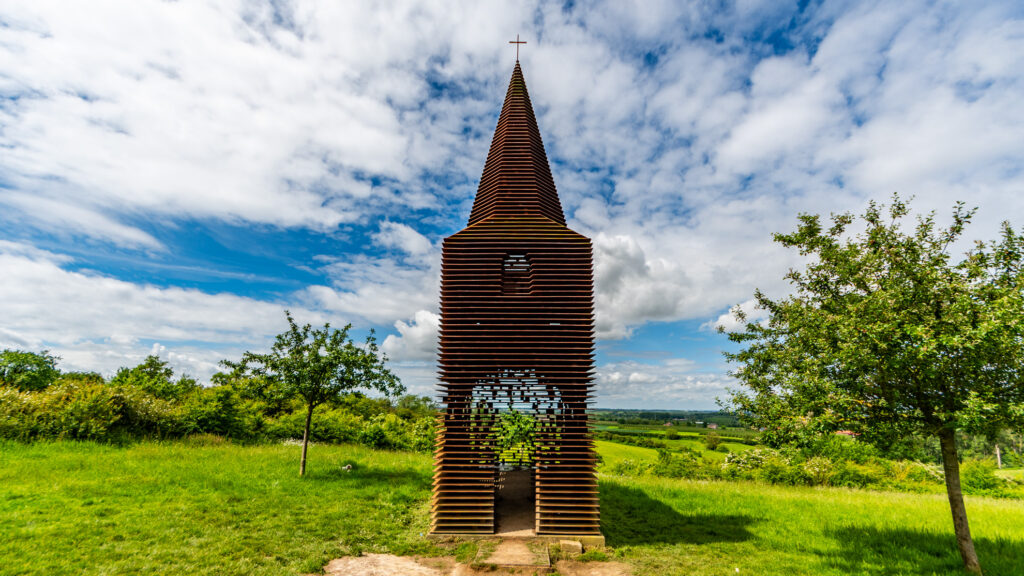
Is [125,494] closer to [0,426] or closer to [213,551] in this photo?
[213,551]

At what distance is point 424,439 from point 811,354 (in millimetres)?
17517

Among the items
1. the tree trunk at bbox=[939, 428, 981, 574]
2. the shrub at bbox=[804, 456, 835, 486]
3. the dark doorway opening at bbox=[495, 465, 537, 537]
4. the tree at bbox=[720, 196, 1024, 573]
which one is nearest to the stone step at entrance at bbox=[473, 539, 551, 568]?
the dark doorway opening at bbox=[495, 465, 537, 537]

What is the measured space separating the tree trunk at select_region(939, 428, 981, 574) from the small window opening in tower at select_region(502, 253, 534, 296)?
27.6 feet

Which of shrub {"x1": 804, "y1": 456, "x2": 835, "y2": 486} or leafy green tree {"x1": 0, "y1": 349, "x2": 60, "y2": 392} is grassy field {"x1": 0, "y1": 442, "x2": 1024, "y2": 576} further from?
leafy green tree {"x1": 0, "y1": 349, "x2": 60, "y2": 392}

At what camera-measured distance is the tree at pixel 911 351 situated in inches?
252

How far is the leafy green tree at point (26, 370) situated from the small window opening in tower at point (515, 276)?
24547 mm

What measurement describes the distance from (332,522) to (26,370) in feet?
79.7

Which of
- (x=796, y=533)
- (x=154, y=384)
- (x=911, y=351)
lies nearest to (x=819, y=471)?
(x=796, y=533)

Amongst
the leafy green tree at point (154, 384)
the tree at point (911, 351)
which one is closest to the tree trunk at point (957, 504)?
the tree at point (911, 351)

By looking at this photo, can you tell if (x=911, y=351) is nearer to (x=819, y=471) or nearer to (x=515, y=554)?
(x=515, y=554)

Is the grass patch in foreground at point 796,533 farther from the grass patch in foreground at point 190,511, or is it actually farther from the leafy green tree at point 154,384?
the leafy green tree at point 154,384

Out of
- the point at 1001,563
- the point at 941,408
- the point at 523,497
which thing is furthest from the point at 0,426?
the point at 1001,563

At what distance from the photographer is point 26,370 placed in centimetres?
2109

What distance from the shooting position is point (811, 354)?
8156 mm
